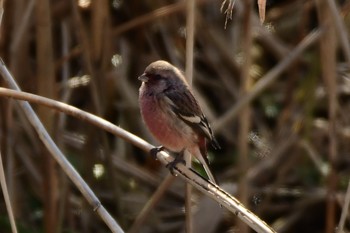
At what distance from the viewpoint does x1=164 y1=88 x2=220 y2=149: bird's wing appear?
4.23 meters

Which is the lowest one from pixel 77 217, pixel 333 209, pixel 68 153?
pixel 333 209

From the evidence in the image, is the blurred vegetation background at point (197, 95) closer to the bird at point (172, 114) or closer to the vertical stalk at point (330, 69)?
the vertical stalk at point (330, 69)

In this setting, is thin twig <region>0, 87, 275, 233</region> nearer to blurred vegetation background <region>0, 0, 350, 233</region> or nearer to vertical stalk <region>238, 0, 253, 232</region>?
blurred vegetation background <region>0, 0, 350, 233</region>

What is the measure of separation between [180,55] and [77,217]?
148 cm

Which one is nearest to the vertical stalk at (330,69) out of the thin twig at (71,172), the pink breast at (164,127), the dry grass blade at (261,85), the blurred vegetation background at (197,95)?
the blurred vegetation background at (197,95)

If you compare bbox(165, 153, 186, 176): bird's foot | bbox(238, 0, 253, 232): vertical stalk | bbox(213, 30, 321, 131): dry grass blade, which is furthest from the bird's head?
bbox(213, 30, 321, 131): dry grass blade

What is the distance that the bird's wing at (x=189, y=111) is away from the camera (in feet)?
13.9

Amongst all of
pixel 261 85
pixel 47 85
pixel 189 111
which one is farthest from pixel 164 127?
pixel 261 85

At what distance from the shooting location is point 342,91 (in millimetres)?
6066

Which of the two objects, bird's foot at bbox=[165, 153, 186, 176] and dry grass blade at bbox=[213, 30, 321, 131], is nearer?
bird's foot at bbox=[165, 153, 186, 176]

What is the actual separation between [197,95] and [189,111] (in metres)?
1.55

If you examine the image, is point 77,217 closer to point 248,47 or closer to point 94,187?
point 94,187

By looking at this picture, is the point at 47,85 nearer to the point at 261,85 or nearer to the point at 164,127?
the point at 164,127

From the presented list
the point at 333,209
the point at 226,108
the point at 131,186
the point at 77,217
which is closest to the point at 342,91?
the point at 226,108
